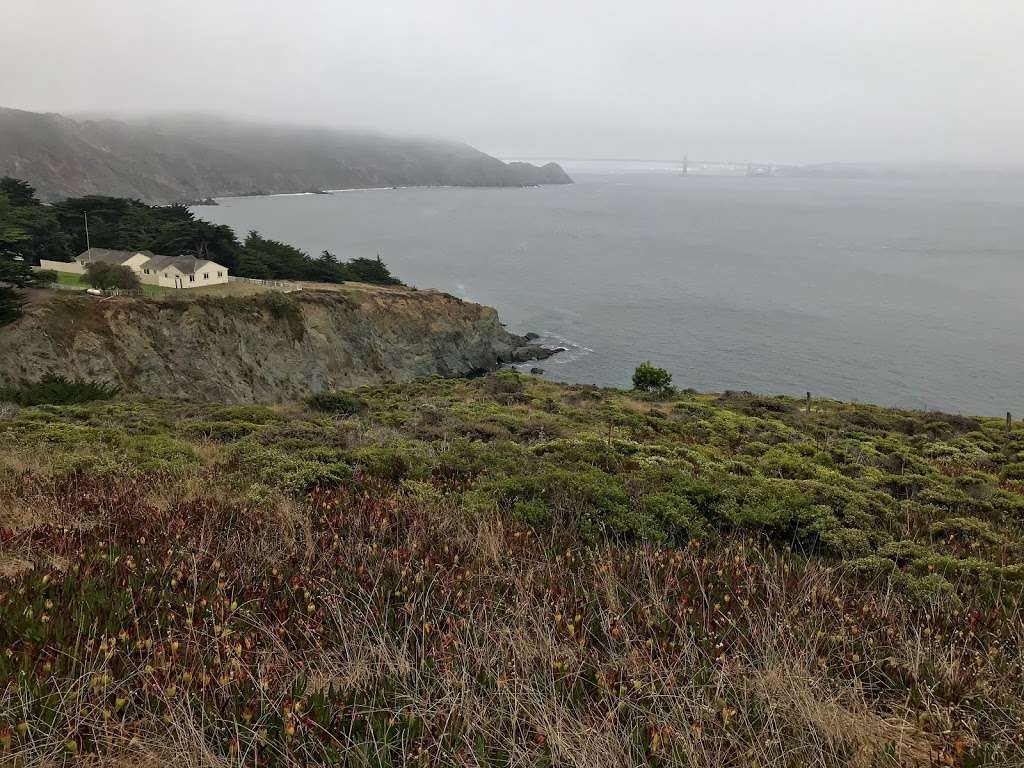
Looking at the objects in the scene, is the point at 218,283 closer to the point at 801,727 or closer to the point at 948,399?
the point at 801,727

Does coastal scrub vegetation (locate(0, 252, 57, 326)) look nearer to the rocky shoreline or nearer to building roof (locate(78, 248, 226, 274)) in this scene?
the rocky shoreline

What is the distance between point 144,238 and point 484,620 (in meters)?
56.3

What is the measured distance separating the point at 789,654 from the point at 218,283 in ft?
150

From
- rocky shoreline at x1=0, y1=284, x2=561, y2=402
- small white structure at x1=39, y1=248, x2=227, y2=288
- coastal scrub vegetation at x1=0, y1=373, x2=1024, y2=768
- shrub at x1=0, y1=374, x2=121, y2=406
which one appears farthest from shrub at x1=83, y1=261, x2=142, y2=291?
coastal scrub vegetation at x1=0, y1=373, x2=1024, y2=768

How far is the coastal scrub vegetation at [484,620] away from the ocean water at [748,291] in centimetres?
3887

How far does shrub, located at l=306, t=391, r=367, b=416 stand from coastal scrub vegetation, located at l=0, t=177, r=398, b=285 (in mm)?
31543

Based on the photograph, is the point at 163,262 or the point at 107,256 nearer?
the point at 163,262

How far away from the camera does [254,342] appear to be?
3906 cm

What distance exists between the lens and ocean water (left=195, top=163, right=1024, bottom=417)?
47375 millimetres

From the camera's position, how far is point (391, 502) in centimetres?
677

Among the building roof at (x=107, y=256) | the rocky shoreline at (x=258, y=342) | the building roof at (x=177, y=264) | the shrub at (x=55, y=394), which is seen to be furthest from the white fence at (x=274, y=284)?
the shrub at (x=55, y=394)

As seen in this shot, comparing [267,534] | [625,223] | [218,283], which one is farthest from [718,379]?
[625,223]

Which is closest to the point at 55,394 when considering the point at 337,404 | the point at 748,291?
the point at 337,404

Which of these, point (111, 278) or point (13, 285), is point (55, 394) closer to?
point (13, 285)
